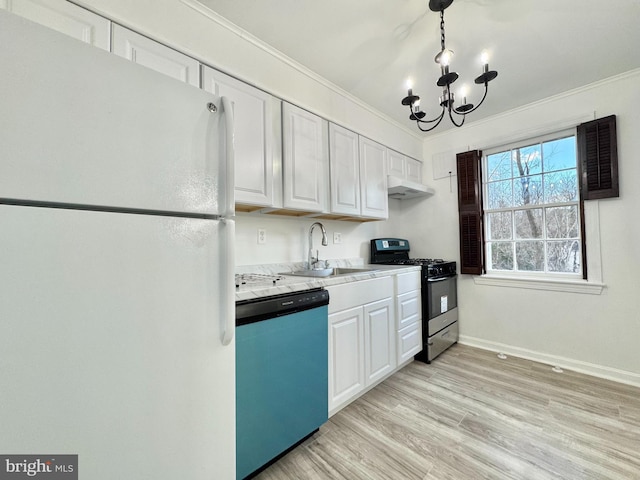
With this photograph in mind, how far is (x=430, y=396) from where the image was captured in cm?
198

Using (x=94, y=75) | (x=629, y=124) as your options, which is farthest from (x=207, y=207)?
(x=629, y=124)

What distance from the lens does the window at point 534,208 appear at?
8.11 ft

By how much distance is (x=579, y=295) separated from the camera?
236 cm

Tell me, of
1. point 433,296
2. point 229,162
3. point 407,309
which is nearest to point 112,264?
point 229,162

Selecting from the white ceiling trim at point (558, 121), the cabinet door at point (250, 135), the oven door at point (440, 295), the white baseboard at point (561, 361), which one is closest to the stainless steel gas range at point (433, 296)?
the oven door at point (440, 295)

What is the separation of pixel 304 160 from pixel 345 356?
4.74ft

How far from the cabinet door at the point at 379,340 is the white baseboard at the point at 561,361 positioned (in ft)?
4.45

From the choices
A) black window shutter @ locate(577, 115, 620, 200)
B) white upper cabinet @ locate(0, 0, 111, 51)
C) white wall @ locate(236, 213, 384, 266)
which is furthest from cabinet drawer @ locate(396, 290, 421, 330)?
white upper cabinet @ locate(0, 0, 111, 51)

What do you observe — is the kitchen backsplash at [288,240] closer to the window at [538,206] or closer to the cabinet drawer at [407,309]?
the cabinet drawer at [407,309]

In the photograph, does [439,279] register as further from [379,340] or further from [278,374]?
[278,374]

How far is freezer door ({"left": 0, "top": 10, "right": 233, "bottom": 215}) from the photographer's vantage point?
59 cm

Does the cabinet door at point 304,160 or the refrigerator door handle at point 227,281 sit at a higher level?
the cabinet door at point 304,160

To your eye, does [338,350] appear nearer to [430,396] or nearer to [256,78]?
[430,396]

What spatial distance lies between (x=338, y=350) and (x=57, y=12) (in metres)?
2.18
